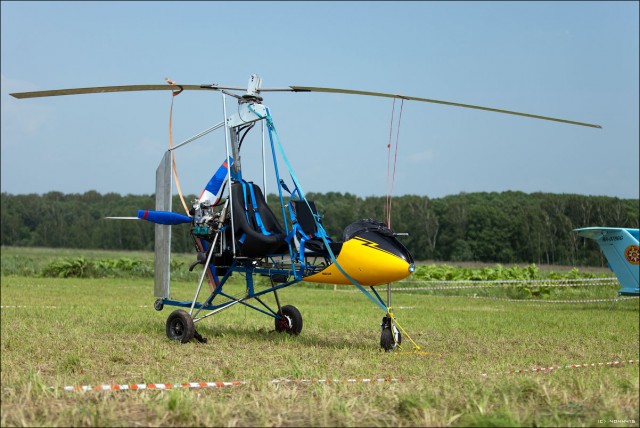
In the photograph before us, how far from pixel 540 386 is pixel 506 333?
642 centimetres

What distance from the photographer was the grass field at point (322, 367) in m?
4.56

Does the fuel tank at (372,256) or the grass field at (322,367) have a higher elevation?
the fuel tank at (372,256)

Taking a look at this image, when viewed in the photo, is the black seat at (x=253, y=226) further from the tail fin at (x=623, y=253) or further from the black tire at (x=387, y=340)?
the tail fin at (x=623, y=253)

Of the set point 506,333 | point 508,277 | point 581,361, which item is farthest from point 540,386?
point 508,277

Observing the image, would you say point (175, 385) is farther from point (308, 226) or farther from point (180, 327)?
point (180, 327)

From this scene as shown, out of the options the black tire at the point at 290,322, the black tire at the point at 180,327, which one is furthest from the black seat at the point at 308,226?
the black tire at the point at 180,327

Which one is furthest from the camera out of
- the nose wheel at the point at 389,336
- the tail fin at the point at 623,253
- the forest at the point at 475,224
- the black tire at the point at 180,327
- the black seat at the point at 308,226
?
the forest at the point at 475,224

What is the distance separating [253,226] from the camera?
992 cm

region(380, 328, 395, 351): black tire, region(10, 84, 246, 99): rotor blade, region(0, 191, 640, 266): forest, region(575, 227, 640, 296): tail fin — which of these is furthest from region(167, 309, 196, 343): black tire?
region(0, 191, 640, 266): forest

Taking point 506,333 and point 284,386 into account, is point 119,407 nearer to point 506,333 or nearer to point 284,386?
point 284,386

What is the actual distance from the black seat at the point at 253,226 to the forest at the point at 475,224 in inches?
540

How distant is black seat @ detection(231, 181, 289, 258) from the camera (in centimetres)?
972

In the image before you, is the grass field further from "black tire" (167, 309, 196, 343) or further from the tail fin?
the tail fin

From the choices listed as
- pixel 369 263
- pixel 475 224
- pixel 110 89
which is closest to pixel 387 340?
pixel 369 263
